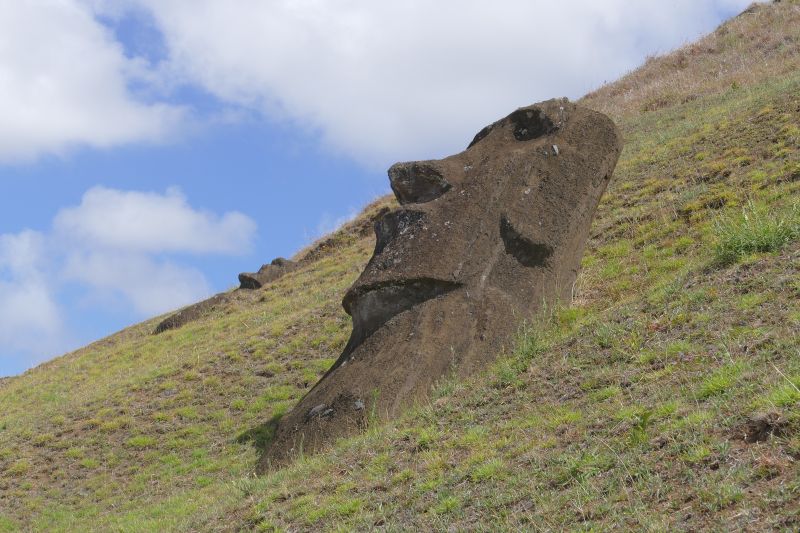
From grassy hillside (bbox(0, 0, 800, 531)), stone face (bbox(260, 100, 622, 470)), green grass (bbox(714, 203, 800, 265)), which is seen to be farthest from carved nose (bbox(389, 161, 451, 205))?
green grass (bbox(714, 203, 800, 265))

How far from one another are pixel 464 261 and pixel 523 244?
1116 millimetres

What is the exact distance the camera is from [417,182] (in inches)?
617

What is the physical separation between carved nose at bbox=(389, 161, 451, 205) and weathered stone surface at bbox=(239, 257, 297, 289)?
19.0 m

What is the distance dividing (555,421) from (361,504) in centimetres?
211

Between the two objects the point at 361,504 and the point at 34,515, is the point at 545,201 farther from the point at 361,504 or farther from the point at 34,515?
the point at 34,515

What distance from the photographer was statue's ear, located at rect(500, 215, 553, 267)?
14.4 metres

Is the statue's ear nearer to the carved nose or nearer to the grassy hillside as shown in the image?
the grassy hillside

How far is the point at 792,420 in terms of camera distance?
6734 millimetres

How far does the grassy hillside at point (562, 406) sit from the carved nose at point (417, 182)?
2934 millimetres

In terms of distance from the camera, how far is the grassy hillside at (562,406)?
7000mm

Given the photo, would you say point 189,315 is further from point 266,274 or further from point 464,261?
point 464,261

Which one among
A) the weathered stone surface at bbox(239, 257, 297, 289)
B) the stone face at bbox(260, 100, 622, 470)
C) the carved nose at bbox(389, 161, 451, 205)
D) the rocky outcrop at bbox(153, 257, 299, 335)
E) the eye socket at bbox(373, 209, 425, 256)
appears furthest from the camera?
the weathered stone surface at bbox(239, 257, 297, 289)

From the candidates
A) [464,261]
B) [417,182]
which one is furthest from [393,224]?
[464,261]

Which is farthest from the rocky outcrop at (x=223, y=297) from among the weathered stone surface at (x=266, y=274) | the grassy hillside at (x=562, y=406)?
the grassy hillside at (x=562, y=406)
